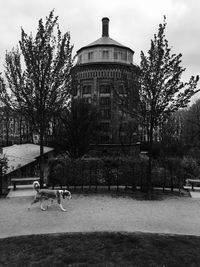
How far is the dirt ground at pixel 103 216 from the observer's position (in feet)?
26.2

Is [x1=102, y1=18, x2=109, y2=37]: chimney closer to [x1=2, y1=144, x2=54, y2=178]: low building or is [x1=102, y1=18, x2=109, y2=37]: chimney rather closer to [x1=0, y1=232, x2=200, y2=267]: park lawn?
[x1=2, y1=144, x2=54, y2=178]: low building

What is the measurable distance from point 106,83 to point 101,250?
38.6m

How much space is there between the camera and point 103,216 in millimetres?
9211

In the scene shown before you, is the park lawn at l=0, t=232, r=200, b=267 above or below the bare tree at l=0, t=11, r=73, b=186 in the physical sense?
below

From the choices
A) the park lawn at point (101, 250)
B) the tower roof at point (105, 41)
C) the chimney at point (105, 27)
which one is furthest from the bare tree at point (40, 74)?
the chimney at point (105, 27)

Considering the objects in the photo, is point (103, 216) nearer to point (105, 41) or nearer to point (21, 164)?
point (21, 164)

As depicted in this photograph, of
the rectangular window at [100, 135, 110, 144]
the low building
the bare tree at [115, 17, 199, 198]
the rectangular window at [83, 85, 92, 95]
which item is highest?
the rectangular window at [83, 85, 92, 95]

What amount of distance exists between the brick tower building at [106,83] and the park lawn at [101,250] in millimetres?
31001

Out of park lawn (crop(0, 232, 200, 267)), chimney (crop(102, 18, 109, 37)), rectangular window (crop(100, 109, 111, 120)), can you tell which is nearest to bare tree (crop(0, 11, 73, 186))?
park lawn (crop(0, 232, 200, 267))

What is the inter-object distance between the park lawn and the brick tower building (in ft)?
102

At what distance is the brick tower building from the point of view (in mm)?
40406

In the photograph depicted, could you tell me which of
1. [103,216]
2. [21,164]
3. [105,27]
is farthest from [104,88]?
[103,216]

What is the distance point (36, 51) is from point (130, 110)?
566 cm

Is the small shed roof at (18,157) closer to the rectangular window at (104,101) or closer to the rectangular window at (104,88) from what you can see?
the rectangular window at (104,101)
